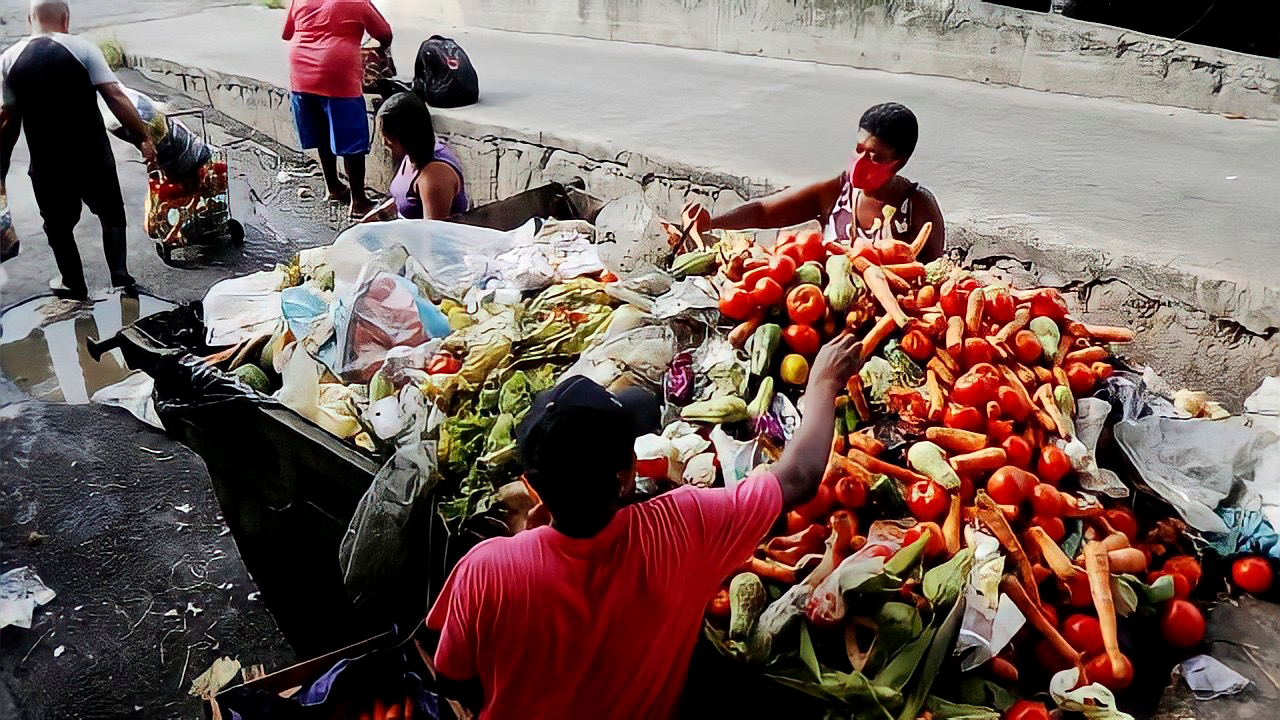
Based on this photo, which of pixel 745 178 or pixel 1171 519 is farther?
pixel 745 178

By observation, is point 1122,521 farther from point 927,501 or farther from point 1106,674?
point 927,501

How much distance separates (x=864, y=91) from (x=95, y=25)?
838 centimetres

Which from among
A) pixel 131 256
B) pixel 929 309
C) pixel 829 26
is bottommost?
pixel 131 256

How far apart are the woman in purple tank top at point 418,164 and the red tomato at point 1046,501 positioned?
2.54 metres

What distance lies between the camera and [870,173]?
9.86ft

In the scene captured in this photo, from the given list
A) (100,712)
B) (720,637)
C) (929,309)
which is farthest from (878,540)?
(100,712)

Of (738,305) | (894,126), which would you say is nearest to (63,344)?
(738,305)

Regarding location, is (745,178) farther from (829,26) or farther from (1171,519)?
(1171,519)

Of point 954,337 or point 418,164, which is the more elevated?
point 418,164

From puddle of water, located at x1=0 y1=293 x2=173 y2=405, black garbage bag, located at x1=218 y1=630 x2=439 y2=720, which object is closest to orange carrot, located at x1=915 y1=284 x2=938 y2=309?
black garbage bag, located at x1=218 y1=630 x2=439 y2=720

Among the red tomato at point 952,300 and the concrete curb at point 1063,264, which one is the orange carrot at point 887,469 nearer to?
the red tomato at point 952,300

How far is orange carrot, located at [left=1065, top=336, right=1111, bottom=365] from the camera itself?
2.37 meters

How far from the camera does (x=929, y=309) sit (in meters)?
2.31

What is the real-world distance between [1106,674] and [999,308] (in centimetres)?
90
